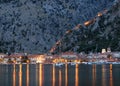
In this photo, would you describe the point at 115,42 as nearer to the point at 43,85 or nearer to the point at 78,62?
the point at 78,62

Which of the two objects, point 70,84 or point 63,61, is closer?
point 70,84

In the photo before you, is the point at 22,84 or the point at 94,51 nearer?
the point at 22,84

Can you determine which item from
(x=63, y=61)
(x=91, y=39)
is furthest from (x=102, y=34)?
(x=63, y=61)

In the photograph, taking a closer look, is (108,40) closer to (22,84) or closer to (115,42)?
(115,42)

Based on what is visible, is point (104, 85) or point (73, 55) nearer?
point (104, 85)

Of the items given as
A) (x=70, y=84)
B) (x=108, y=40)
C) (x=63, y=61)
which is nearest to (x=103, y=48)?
(x=108, y=40)

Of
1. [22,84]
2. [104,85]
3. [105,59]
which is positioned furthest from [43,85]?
[105,59]

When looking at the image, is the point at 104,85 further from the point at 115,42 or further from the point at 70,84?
the point at 115,42
